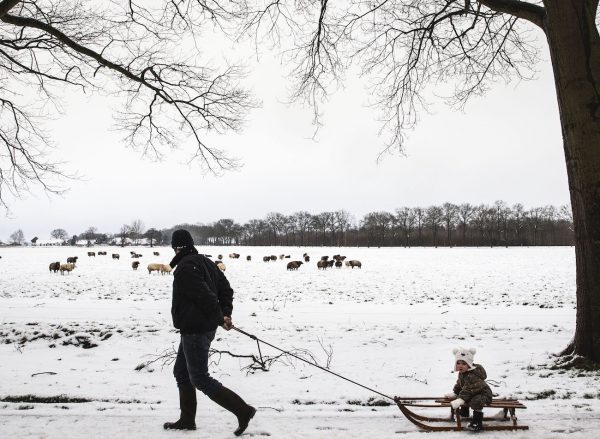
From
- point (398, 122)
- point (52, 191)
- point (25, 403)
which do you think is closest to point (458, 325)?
point (398, 122)

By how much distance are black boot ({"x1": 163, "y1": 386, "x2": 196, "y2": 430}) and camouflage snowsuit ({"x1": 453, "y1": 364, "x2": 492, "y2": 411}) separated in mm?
2385

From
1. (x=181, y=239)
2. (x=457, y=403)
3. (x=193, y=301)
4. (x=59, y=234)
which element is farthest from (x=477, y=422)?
(x=59, y=234)

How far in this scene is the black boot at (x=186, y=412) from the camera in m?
3.65

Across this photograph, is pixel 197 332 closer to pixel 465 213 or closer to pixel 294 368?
pixel 294 368

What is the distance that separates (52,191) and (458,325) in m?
8.87

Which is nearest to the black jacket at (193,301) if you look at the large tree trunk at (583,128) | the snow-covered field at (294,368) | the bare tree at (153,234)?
the snow-covered field at (294,368)

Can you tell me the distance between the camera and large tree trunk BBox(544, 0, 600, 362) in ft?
16.0

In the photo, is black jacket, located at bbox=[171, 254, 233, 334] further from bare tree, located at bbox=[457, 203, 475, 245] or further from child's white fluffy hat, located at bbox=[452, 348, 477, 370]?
bare tree, located at bbox=[457, 203, 475, 245]

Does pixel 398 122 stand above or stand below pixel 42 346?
above

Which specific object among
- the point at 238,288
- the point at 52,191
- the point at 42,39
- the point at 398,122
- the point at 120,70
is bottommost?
the point at 238,288

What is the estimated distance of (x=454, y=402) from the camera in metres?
3.54

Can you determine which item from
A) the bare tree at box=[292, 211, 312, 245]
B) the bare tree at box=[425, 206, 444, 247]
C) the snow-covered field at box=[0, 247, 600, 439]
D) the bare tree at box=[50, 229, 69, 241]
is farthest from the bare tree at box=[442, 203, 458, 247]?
the bare tree at box=[50, 229, 69, 241]

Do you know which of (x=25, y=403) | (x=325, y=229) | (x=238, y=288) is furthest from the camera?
(x=325, y=229)

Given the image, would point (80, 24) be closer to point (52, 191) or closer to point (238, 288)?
point (52, 191)
